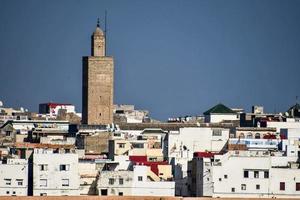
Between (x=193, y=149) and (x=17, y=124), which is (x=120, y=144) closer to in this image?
(x=193, y=149)

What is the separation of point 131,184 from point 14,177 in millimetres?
3454

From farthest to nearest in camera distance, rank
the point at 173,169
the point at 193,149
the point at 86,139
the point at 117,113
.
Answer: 1. the point at 117,113
2. the point at 86,139
3. the point at 193,149
4. the point at 173,169

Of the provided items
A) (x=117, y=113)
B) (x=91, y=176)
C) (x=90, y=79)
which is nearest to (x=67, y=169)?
(x=91, y=176)

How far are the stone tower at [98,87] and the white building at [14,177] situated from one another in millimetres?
35259

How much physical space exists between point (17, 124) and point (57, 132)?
14135 mm

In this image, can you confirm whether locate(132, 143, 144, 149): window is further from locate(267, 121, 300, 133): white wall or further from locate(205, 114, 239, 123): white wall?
locate(205, 114, 239, 123): white wall

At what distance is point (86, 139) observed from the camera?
5306 centimetres

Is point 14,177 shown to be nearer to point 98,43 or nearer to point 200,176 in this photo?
point 200,176

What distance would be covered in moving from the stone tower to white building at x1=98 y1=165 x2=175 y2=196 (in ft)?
119

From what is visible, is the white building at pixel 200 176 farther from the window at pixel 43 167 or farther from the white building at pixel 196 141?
the white building at pixel 196 141

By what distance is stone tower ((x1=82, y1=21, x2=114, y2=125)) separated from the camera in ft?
230

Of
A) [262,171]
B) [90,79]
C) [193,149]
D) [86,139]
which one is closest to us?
[262,171]

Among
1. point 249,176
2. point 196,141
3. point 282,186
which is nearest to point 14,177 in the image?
point 249,176

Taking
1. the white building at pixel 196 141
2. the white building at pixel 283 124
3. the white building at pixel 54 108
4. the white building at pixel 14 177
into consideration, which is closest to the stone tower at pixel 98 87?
the white building at pixel 283 124
